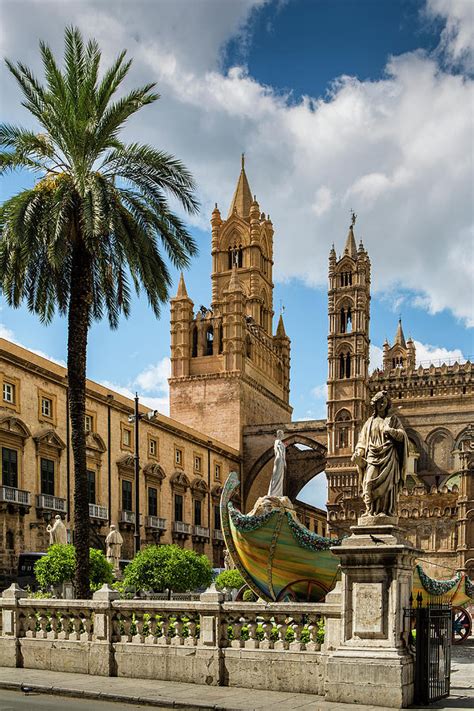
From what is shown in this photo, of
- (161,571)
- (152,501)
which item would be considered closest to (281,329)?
(152,501)

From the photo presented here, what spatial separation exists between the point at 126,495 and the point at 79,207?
31439 millimetres

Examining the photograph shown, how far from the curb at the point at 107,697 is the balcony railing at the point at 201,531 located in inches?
1715

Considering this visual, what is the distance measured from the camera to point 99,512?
144ft

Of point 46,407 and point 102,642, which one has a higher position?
point 46,407

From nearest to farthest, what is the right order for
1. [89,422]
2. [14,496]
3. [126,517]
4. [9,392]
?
[14,496] < [9,392] < [89,422] < [126,517]

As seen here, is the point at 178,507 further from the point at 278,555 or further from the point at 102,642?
the point at 102,642

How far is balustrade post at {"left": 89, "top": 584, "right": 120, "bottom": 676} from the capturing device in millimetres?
13375

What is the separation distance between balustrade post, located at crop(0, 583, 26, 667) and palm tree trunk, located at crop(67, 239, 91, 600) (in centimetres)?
283

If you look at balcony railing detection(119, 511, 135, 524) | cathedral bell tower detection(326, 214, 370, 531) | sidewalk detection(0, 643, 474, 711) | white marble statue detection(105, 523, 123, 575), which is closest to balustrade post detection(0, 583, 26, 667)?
sidewalk detection(0, 643, 474, 711)

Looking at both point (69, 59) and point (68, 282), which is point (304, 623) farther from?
point (69, 59)

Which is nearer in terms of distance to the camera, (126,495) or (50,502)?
(50,502)

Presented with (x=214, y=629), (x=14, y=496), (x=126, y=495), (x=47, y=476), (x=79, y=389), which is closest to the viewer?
(x=214, y=629)

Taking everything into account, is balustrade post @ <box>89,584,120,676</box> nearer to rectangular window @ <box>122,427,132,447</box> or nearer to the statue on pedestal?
the statue on pedestal

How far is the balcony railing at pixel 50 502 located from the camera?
38969 millimetres
